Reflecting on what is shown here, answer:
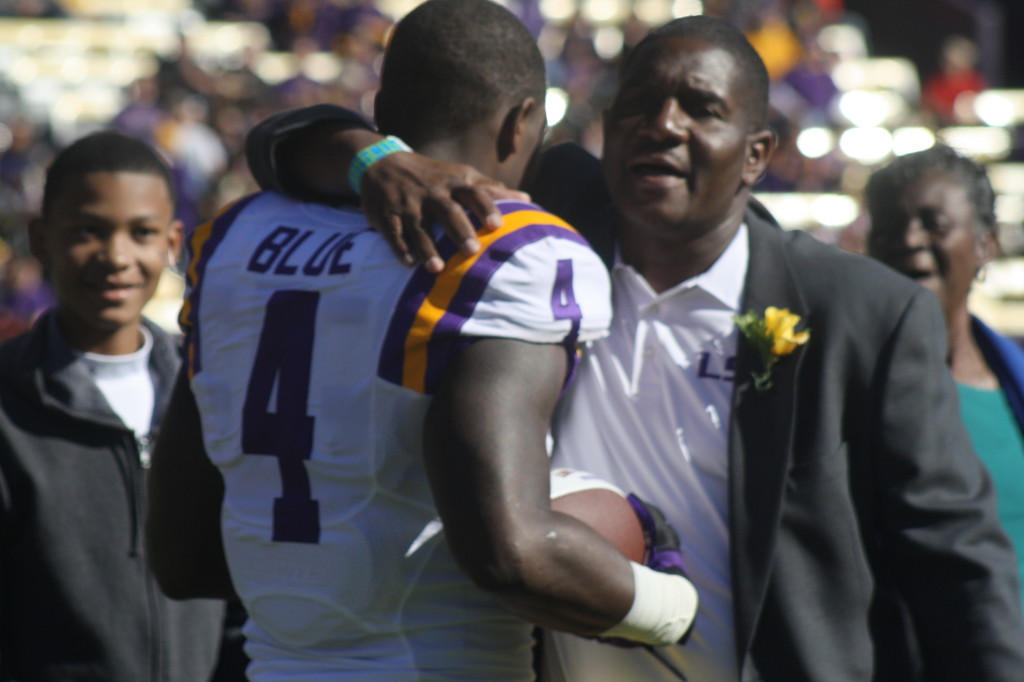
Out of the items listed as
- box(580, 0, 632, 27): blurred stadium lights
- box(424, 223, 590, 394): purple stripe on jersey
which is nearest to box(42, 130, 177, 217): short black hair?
box(424, 223, 590, 394): purple stripe on jersey

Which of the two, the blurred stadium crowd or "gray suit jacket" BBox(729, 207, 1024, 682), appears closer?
"gray suit jacket" BBox(729, 207, 1024, 682)

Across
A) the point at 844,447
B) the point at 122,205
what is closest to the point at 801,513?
the point at 844,447

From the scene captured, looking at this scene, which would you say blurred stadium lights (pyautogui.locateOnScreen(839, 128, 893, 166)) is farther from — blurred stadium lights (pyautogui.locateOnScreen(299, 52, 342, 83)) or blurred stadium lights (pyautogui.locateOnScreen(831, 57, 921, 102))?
blurred stadium lights (pyautogui.locateOnScreen(299, 52, 342, 83))

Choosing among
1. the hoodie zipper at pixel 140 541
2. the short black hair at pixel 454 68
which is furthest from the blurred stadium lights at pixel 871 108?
the short black hair at pixel 454 68

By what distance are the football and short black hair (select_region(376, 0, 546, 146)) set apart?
58cm

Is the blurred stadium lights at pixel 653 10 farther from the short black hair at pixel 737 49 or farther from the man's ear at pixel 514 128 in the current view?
the man's ear at pixel 514 128

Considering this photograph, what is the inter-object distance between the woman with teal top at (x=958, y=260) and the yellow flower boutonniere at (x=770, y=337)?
999mm

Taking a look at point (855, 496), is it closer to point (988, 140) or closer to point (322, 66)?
point (322, 66)

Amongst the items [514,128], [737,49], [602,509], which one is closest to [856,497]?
[602,509]

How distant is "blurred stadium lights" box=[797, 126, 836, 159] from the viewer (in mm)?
14188

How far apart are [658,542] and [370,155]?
0.76 m

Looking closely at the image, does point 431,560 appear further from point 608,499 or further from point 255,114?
point 255,114

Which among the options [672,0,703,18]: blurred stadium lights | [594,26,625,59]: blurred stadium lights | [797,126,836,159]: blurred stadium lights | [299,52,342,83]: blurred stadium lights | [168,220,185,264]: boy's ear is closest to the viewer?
[168,220,185,264]: boy's ear

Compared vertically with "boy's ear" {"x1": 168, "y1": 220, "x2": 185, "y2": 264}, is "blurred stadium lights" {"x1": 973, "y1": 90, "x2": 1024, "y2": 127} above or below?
below
